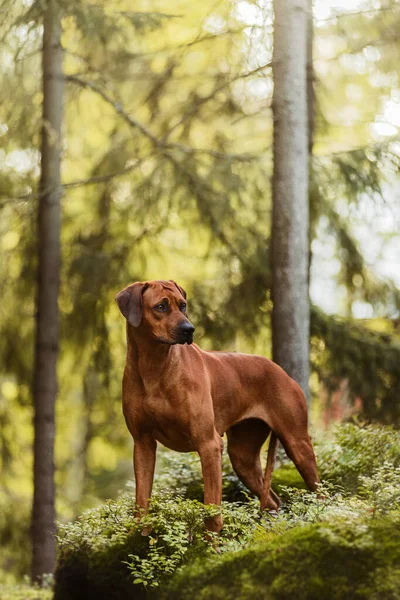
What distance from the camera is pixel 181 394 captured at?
5668 millimetres

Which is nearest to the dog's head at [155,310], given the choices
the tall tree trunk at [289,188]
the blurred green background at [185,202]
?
the tall tree trunk at [289,188]

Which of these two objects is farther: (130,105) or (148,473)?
(130,105)

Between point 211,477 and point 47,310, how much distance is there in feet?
17.6

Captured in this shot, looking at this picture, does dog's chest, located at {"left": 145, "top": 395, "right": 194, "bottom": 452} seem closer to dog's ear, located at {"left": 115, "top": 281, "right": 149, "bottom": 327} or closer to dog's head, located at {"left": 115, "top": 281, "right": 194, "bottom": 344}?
dog's head, located at {"left": 115, "top": 281, "right": 194, "bottom": 344}

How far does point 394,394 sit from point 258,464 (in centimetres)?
430

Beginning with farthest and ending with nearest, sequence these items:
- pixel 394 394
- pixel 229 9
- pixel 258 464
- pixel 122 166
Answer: pixel 122 166, pixel 394 394, pixel 229 9, pixel 258 464

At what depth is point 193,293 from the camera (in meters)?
10.8

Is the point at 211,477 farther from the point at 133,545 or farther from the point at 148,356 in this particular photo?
the point at 148,356

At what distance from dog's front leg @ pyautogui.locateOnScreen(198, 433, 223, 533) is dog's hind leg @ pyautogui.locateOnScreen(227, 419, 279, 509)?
1.11 meters

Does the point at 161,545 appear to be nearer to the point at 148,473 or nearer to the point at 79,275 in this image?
the point at 148,473

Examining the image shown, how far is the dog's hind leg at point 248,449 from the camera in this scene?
22.4 feet

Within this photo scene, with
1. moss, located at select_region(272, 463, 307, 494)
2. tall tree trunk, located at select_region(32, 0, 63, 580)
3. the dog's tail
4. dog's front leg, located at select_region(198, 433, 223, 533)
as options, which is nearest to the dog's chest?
dog's front leg, located at select_region(198, 433, 223, 533)

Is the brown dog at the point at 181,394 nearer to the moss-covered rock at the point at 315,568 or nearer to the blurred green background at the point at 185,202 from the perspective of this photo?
→ the moss-covered rock at the point at 315,568

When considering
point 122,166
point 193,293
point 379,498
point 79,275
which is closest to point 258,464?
point 379,498
